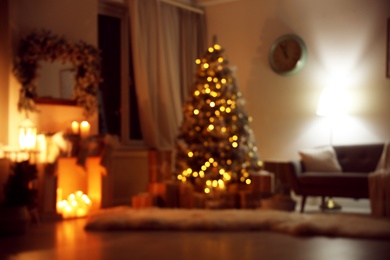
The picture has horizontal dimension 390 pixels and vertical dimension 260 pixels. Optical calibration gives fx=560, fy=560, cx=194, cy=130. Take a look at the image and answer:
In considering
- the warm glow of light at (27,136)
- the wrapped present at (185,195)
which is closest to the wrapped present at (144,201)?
the wrapped present at (185,195)

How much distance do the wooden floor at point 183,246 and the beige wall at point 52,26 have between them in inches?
61.9

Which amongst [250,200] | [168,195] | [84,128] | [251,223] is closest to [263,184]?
[250,200]

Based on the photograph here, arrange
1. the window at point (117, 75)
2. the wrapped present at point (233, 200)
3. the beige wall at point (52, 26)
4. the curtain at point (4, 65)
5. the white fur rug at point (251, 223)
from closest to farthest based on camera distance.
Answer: the white fur rug at point (251, 223), the curtain at point (4, 65), the beige wall at point (52, 26), the wrapped present at point (233, 200), the window at point (117, 75)

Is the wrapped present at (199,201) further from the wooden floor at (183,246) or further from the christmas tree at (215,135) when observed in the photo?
the wooden floor at (183,246)

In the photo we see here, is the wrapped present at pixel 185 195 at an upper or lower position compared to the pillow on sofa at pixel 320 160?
lower

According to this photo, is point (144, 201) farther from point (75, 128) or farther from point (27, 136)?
point (27, 136)

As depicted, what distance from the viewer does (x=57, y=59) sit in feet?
20.1

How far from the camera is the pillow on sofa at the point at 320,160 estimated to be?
6477 mm

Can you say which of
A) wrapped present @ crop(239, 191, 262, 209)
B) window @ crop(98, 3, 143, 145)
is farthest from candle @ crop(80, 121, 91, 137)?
wrapped present @ crop(239, 191, 262, 209)

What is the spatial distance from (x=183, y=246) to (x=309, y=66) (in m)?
4.15

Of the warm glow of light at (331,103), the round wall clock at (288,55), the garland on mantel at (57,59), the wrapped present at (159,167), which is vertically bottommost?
the wrapped present at (159,167)

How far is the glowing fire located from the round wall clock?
3.26 metres

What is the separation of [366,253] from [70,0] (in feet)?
14.8

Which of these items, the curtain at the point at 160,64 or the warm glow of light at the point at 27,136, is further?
the curtain at the point at 160,64
